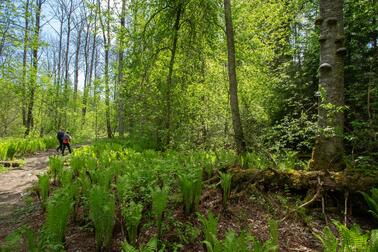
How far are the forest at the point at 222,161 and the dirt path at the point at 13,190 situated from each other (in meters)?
0.03

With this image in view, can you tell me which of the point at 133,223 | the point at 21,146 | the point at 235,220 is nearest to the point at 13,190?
the point at 133,223

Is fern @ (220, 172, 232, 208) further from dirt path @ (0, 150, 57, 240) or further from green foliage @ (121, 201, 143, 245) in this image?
dirt path @ (0, 150, 57, 240)

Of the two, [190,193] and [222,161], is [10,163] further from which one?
[190,193]

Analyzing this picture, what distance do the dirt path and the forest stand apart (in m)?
0.03

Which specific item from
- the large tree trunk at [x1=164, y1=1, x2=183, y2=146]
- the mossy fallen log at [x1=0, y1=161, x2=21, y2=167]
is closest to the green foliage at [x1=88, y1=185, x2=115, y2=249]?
the large tree trunk at [x1=164, y1=1, x2=183, y2=146]

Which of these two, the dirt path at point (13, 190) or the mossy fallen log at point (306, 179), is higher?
the mossy fallen log at point (306, 179)

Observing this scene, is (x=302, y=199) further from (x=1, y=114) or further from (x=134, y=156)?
(x=1, y=114)

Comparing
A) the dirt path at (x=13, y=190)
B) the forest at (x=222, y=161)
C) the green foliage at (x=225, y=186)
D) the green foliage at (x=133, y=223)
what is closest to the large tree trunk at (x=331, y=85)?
the forest at (x=222, y=161)

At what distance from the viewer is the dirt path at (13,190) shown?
4.36 m

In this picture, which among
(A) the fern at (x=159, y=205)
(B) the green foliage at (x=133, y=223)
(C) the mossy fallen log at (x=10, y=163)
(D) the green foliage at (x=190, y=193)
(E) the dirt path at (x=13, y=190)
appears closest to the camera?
(B) the green foliage at (x=133, y=223)

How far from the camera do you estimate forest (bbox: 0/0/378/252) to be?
311 centimetres

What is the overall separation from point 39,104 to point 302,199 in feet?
66.9

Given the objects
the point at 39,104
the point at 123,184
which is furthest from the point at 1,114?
the point at 123,184

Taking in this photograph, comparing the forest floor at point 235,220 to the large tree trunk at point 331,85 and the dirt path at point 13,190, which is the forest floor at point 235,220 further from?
the large tree trunk at point 331,85
